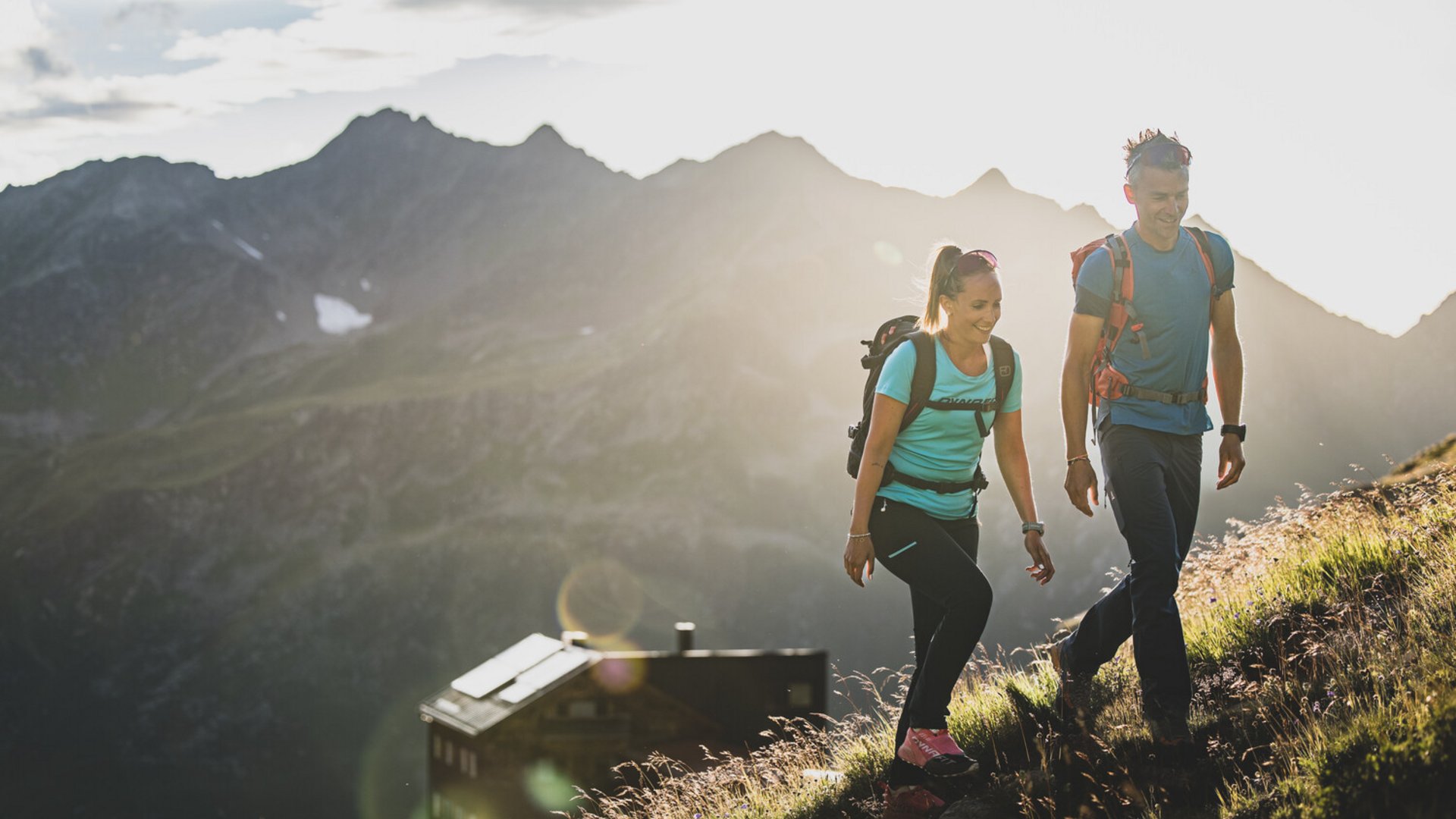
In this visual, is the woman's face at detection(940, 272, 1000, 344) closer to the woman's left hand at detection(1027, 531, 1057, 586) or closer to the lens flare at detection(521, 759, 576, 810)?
the woman's left hand at detection(1027, 531, 1057, 586)

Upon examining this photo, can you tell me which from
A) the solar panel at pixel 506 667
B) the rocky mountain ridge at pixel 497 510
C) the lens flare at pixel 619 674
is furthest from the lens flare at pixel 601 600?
the lens flare at pixel 619 674

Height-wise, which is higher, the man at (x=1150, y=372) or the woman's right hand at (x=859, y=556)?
the man at (x=1150, y=372)

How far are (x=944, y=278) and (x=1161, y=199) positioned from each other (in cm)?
107

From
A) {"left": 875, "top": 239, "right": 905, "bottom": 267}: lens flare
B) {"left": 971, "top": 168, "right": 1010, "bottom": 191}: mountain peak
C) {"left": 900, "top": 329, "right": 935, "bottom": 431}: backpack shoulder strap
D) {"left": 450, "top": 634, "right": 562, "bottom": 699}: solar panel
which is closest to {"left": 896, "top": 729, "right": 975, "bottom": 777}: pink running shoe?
{"left": 900, "top": 329, "right": 935, "bottom": 431}: backpack shoulder strap

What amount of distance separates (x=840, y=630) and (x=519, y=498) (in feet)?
129

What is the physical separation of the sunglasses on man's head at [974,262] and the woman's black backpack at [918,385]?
0.34 meters

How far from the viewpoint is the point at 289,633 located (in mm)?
99875

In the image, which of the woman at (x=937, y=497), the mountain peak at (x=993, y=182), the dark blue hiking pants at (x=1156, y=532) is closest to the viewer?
the dark blue hiking pants at (x=1156, y=532)

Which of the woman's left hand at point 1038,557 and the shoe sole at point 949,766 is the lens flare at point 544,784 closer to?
the shoe sole at point 949,766

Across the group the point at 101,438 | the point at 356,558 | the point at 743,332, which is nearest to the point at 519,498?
the point at 356,558

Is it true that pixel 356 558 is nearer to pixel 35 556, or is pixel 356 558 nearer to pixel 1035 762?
pixel 35 556

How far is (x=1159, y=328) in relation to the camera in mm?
5020

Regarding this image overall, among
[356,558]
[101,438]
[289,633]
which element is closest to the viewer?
[289,633]

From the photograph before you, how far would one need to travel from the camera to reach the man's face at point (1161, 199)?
4.99 metres
